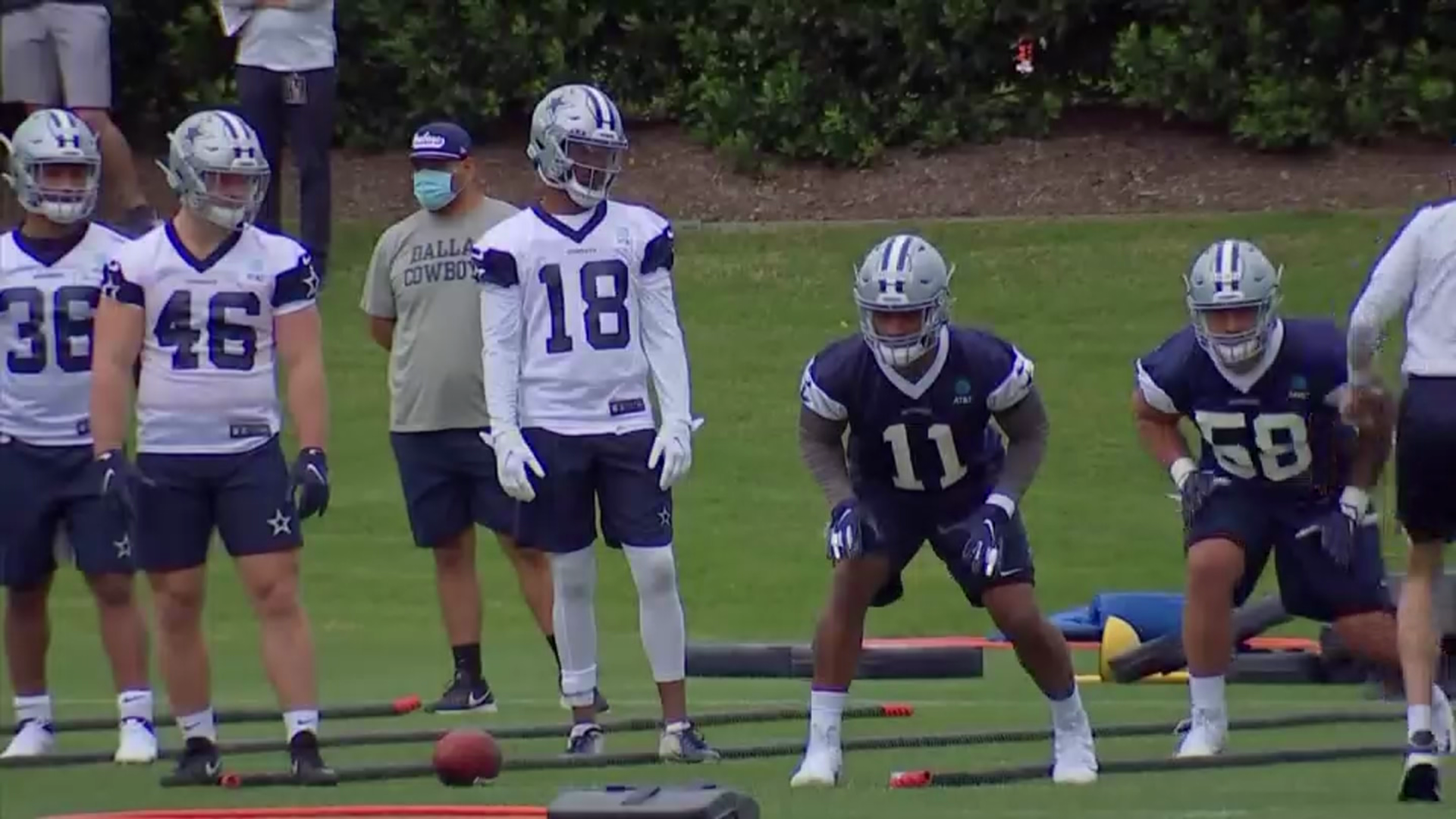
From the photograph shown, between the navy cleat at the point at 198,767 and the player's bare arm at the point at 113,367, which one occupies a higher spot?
the player's bare arm at the point at 113,367

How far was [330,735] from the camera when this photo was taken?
10500mm

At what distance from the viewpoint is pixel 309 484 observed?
9.09 metres

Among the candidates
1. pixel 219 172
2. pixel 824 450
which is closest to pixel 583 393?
pixel 824 450

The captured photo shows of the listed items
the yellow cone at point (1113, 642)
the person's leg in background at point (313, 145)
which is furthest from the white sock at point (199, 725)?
the person's leg in background at point (313, 145)

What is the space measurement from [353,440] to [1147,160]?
6.54 metres

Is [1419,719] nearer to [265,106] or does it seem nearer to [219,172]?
[219,172]

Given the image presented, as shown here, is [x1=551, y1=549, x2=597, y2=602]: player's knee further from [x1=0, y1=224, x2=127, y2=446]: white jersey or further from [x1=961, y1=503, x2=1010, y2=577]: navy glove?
[x1=0, y1=224, x2=127, y2=446]: white jersey

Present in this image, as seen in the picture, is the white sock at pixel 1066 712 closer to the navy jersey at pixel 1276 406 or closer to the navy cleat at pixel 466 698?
the navy jersey at pixel 1276 406

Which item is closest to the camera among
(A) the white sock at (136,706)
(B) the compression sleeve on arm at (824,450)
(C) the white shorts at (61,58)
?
(B) the compression sleeve on arm at (824,450)

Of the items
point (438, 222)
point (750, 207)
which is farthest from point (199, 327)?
point (750, 207)

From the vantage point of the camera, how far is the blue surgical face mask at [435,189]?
11.8 metres

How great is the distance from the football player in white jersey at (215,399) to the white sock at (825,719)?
4.89ft

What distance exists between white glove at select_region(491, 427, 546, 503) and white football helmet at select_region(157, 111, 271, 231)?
1.09 meters

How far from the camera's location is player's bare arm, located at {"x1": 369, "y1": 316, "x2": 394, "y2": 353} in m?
12.1
